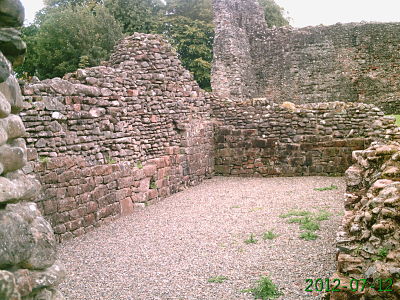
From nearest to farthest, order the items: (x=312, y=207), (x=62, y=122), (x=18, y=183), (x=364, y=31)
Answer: (x=18, y=183), (x=62, y=122), (x=312, y=207), (x=364, y=31)

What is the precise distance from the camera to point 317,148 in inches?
508

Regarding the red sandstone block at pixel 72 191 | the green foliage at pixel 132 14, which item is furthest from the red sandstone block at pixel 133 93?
the green foliage at pixel 132 14

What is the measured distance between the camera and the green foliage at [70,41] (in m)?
25.5

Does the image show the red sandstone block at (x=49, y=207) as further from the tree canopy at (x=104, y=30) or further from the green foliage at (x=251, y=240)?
the tree canopy at (x=104, y=30)

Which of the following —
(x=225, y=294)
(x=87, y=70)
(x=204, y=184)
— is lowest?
(x=204, y=184)

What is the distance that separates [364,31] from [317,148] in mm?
9690

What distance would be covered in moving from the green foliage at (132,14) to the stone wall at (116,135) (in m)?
17.7

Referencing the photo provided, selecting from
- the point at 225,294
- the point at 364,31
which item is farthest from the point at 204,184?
the point at 364,31

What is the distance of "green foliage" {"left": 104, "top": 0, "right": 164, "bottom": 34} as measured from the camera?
29000mm

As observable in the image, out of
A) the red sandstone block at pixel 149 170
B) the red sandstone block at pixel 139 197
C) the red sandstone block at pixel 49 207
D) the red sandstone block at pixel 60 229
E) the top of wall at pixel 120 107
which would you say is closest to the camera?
the red sandstone block at pixel 49 207

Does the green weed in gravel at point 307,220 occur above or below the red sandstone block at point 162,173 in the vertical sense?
below

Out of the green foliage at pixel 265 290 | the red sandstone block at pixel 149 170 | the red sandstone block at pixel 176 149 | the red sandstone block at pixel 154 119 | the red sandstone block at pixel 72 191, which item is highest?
the red sandstone block at pixel 154 119

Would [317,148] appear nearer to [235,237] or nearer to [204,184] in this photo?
[204,184]

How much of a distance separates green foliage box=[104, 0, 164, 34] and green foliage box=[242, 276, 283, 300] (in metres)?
26.5
